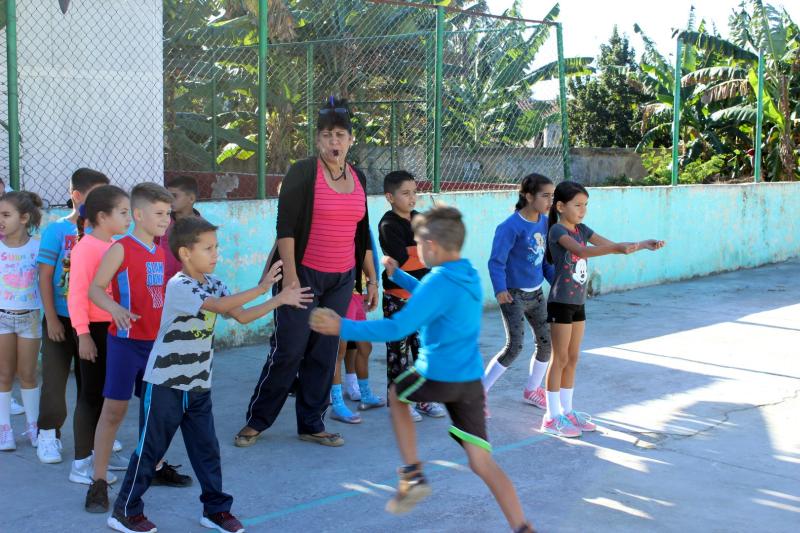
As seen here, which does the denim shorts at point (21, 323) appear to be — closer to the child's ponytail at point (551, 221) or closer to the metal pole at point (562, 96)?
the child's ponytail at point (551, 221)

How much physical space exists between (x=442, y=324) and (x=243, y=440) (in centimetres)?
197

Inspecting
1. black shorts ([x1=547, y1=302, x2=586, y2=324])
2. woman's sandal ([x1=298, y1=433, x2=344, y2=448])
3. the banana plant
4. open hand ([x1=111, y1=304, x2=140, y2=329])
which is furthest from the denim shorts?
the banana plant

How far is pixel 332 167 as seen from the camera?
5.12 metres

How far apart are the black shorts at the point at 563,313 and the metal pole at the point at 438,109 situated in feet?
13.4

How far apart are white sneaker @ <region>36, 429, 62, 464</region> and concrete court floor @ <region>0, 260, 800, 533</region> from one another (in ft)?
0.18

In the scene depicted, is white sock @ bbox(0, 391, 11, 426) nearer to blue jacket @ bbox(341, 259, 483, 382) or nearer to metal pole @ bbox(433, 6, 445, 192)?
blue jacket @ bbox(341, 259, 483, 382)

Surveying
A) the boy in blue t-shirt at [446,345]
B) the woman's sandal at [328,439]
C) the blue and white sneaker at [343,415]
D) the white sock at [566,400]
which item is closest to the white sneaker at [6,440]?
the woman's sandal at [328,439]

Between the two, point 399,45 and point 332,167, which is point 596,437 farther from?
point 399,45

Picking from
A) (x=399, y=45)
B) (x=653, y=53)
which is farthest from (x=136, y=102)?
(x=653, y=53)

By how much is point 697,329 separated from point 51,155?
605 centimetres

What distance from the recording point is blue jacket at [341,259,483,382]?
11.6ft

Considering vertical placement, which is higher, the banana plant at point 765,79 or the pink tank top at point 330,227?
the banana plant at point 765,79

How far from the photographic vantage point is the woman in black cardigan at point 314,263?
501cm

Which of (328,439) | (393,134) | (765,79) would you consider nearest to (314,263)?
(328,439)
